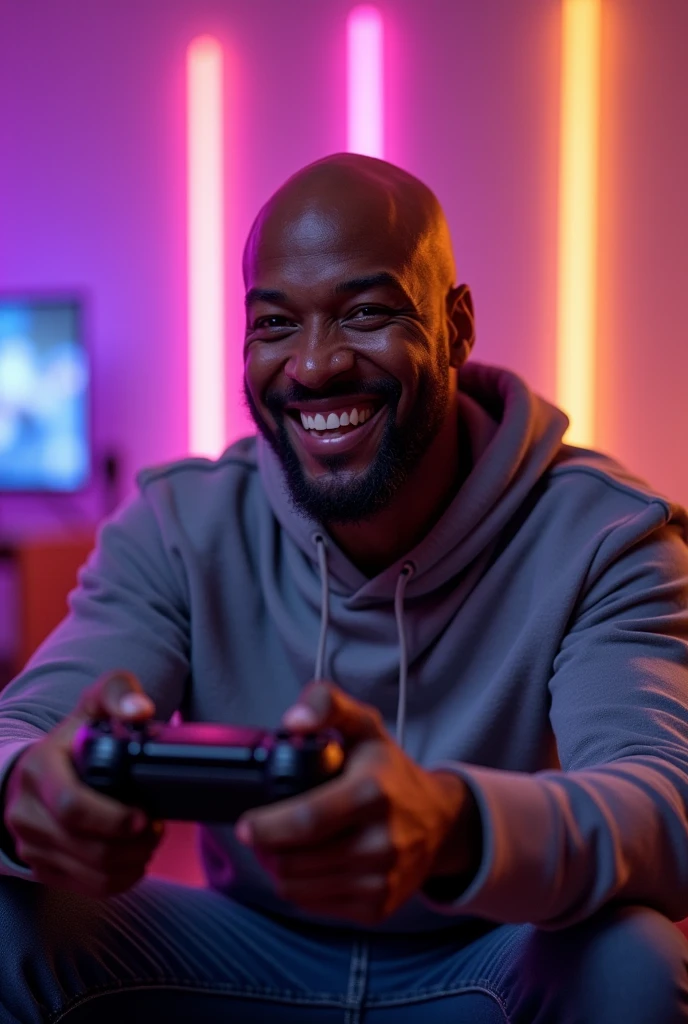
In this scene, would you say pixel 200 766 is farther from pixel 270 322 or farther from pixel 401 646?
pixel 270 322

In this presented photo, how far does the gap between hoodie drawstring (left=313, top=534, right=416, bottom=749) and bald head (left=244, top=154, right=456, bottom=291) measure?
332mm

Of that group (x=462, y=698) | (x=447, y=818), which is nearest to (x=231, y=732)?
(x=447, y=818)

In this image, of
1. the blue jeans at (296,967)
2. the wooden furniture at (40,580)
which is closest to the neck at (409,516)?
the blue jeans at (296,967)

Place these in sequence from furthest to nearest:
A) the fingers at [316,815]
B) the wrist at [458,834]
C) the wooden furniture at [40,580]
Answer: the wooden furniture at [40,580]
the wrist at [458,834]
the fingers at [316,815]

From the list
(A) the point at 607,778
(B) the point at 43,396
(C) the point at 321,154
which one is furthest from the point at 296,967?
(C) the point at 321,154

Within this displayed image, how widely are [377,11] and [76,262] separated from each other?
1140 mm

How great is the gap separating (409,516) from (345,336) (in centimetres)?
23

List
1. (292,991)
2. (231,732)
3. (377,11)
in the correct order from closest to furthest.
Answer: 1. (231,732)
2. (292,991)
3. (377,11)

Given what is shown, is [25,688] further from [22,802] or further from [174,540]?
[22,802]

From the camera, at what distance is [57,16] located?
3.32m

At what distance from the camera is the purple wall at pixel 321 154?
3.11 metres

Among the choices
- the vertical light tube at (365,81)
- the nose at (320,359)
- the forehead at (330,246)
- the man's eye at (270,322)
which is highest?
the vertical light tube at (365,81)

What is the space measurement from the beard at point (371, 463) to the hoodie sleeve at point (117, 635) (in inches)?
7.8

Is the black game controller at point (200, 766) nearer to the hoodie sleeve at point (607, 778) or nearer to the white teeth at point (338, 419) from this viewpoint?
the hoodie sleeve at point (607, 778)
